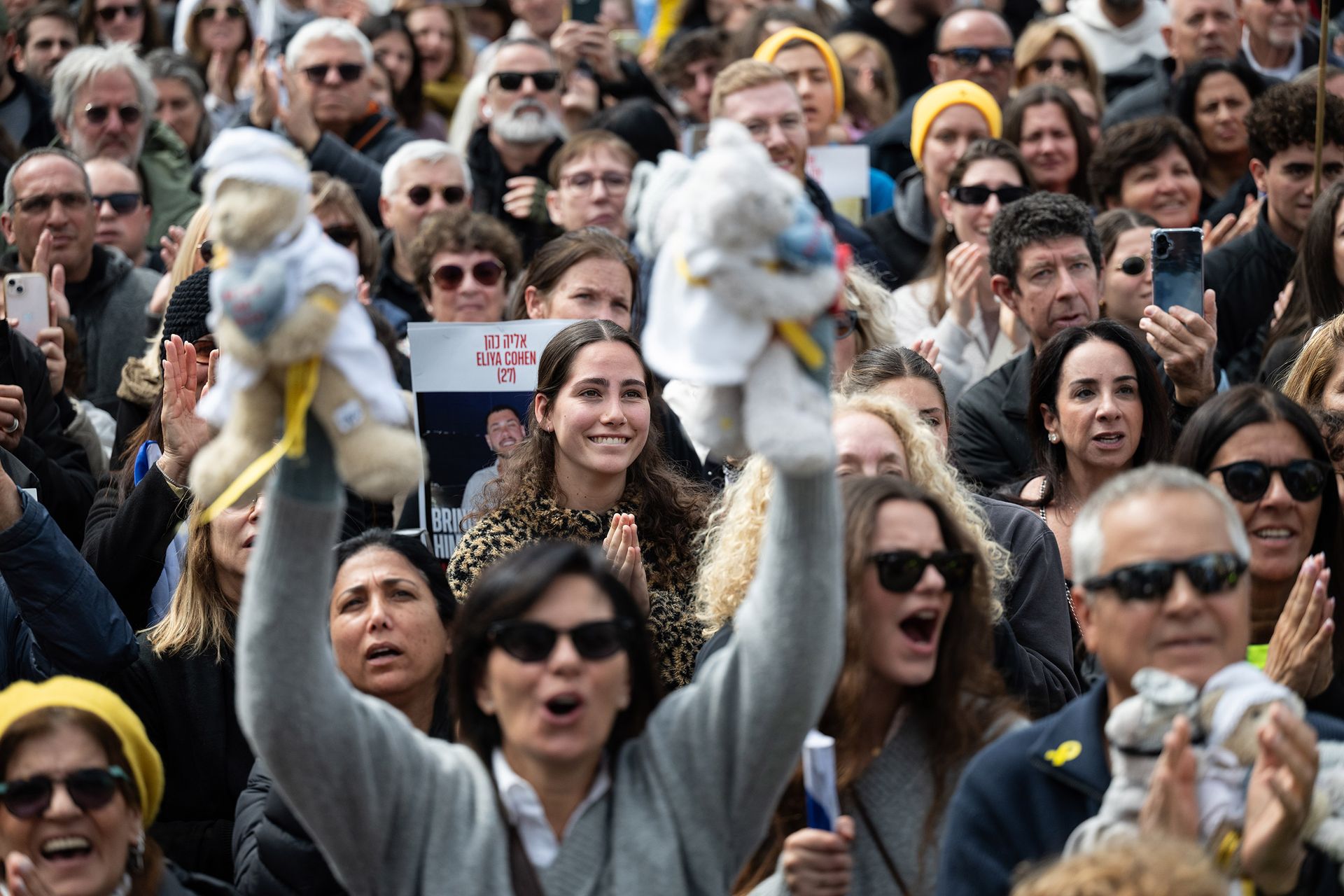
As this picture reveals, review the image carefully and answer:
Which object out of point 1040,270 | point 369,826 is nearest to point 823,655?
point 369,826

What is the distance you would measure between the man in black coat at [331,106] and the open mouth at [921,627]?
5.74 meters

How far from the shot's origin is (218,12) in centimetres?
1080

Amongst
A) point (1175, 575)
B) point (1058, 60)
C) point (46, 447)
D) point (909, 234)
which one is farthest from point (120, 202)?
point (1175, 575)

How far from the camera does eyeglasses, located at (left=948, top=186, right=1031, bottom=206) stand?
7.41m

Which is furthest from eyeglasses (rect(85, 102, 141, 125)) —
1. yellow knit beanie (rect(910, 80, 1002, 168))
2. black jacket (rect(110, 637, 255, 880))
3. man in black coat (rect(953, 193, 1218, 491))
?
black jacket (rect(110, 637, 255, 880))

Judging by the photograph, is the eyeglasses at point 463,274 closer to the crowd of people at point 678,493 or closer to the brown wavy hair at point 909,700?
the crowd of people at point 678,493

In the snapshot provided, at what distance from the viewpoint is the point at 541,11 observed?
1063 centimetres

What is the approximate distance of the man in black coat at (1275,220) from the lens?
285 inches

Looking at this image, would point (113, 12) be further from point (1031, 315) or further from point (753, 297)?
point (753, 297)

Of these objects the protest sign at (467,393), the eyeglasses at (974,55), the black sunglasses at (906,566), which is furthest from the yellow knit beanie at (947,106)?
the black sunglasses at (906,566)

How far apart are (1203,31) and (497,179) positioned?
346 cm

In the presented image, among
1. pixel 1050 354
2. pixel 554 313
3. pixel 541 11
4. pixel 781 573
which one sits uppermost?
pixel 541 11

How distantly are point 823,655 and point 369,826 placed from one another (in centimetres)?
77

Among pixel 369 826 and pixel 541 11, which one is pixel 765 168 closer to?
pixel 369 826
